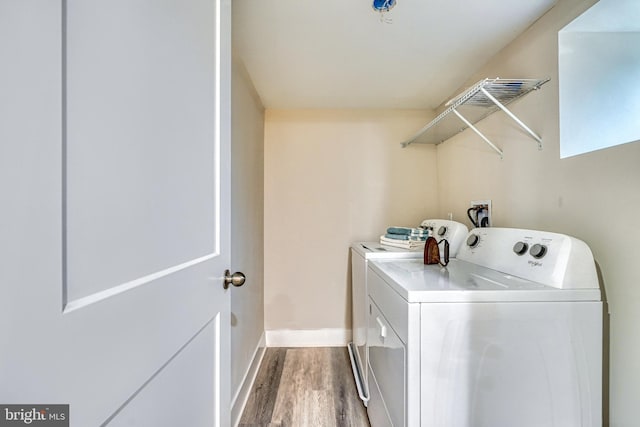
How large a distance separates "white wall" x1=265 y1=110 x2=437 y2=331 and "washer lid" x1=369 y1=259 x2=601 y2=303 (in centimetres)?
126

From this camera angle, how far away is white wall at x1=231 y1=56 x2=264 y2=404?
1602mm

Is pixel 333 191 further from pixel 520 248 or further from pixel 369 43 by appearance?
pixel 520 248

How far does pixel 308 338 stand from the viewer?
2.44 m

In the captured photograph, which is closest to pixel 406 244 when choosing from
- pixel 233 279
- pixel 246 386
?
pixel 233 279

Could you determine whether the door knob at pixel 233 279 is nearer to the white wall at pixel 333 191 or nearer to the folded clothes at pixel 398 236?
the folded clothes at pixel 398 236

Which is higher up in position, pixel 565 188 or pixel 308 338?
pixel 565 188

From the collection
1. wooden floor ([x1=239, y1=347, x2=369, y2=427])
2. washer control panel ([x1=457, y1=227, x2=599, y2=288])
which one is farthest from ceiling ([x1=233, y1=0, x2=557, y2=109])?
wooden floor ([x1=239, y1=347, x2=369, y2=427])

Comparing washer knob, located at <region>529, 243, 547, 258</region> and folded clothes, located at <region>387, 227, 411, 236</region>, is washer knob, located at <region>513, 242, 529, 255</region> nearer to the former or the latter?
washer knob, located at <region>529, 243, 547, 258</region>
